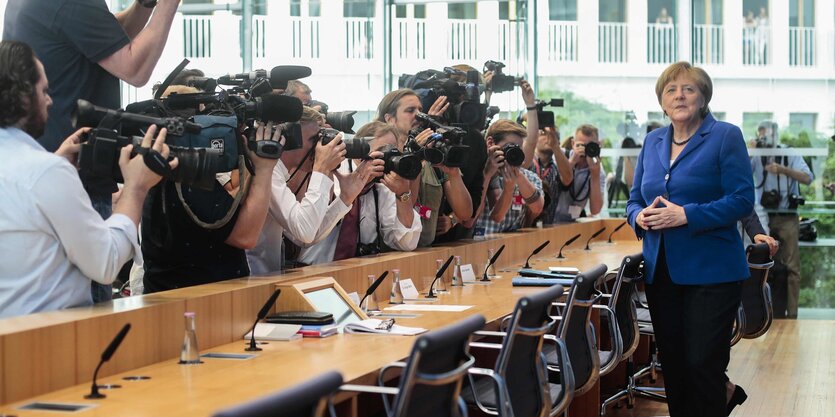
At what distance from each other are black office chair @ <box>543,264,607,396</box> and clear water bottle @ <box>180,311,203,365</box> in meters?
1.46

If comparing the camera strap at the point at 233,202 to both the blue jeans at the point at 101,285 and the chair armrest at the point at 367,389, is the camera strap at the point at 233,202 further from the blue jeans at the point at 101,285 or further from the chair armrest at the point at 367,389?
the chair armrest at the point at 367,389

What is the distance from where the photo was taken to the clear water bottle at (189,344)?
301cm

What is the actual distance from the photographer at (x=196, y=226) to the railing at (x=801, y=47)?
8.53 metres

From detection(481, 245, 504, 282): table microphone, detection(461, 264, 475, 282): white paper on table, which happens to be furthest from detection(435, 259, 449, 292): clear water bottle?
detection(481, 245, 504, 282): table microphone

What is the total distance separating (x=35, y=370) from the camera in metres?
2.54

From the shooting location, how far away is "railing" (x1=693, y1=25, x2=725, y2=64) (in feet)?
36.7

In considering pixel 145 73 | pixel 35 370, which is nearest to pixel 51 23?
pixel 145 73

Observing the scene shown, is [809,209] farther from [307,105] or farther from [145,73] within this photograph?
[145,73]

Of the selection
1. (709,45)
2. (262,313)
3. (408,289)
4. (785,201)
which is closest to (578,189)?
(785,201)

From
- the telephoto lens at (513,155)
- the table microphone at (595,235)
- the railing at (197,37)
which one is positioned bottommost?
the table microphone at (595,235)

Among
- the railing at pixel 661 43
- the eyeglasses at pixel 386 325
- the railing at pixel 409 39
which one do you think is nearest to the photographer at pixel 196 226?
the eyeglasses at pixel 386 325

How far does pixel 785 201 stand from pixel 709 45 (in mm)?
1776

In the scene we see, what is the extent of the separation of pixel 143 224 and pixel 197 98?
571mm

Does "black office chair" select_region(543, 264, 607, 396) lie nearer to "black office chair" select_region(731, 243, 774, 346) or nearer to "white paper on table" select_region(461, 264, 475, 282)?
"white paper on table" select_region(461, 264, 475, 282)
